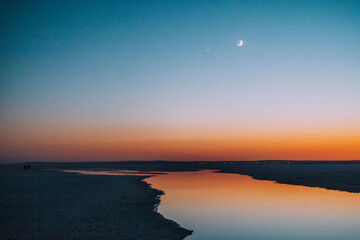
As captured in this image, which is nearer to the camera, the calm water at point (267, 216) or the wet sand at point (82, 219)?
the wet sand at point (82, 219)

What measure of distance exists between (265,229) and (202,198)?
12.6 metres

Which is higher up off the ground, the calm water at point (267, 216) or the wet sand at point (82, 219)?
the wet sand at point (82, 219)

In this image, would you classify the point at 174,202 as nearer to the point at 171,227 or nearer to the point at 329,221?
the point at 171,227

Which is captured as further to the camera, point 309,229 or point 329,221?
point 329,221

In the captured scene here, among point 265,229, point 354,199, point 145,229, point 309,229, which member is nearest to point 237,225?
point 265,229

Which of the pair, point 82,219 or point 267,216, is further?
point 267,216

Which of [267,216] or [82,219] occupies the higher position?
[82,219]

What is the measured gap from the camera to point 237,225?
17.8 meters

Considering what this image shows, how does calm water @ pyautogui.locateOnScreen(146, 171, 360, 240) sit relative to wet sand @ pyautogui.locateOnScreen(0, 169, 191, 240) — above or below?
below

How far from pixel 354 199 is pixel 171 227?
18923mm

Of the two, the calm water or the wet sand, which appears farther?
the calm water

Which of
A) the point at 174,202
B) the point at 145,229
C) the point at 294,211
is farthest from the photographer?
the point at 174,202

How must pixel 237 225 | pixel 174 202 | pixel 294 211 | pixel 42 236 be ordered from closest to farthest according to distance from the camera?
pixel 42 236 < pixel 237 225 < pixel 294 211 < pixel 174 202

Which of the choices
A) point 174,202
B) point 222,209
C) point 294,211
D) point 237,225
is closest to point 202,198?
point 174,202
